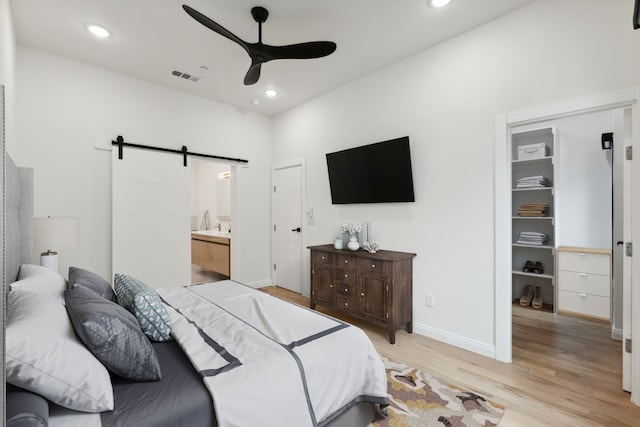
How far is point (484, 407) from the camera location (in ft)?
6.26

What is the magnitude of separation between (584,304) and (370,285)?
2.58 m

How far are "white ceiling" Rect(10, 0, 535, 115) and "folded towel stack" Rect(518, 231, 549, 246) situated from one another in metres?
2.69

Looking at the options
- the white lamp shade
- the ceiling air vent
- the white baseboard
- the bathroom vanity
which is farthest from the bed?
the bathroom vanity

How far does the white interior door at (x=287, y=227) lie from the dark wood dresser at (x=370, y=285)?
102cm

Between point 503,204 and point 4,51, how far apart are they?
3.97m

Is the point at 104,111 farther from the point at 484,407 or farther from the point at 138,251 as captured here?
the point at 484,407

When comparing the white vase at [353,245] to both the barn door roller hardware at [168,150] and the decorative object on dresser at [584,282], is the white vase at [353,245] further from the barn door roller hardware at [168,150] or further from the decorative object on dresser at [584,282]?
the decorative object on dresser at [584,282]

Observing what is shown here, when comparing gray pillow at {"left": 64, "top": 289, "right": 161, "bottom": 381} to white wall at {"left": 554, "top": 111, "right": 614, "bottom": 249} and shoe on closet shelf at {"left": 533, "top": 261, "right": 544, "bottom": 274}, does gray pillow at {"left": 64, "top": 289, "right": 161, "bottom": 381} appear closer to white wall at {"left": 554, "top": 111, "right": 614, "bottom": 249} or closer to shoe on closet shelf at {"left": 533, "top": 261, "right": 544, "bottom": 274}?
shoe on closet shelf at {"left": 533, "top": 261, "right": 544, "bottom": 274}

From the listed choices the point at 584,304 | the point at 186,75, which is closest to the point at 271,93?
the point at 186,75

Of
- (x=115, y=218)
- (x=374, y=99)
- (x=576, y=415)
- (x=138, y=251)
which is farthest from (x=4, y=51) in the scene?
(x=576, y=415)

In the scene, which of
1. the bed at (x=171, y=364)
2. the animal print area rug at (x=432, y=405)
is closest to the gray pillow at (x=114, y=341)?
the bed at (x=171, y=364)

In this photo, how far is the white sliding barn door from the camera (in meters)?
3.53

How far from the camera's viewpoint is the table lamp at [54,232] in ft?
7.82

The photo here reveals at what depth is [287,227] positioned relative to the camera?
4727 mm
